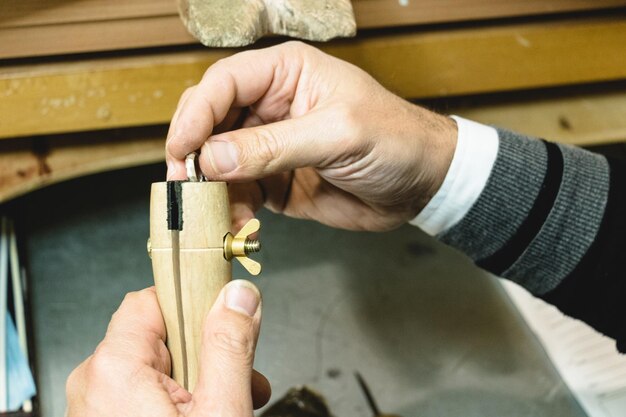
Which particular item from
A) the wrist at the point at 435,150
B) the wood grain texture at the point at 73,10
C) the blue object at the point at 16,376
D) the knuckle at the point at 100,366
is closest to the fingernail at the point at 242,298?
the knuckle at the point at 100,366

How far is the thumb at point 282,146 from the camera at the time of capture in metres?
0.58

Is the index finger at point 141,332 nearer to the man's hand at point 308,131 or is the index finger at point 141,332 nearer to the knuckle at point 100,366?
the knuckle at point 100,366

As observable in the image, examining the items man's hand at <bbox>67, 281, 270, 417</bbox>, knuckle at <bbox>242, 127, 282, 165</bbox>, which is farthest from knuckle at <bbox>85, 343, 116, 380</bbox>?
knuckle at <bbox>242, 127, 282, 165</bbox>

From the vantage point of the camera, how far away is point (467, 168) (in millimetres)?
733

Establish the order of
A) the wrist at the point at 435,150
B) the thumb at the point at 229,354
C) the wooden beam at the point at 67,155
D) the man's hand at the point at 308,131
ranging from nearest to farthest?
1. the thumb at the point at 229,354
2. the man's hand at the point at 308,131
3. the wrist at the point at 435,150
4. the wooden beam at the point at 67,155

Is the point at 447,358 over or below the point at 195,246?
below

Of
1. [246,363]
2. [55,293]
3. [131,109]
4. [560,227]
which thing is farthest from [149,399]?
[55,293]

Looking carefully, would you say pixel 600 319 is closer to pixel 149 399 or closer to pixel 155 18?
pixel 149 399

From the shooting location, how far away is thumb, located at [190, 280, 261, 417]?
19.4 inches

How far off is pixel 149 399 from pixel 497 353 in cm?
66

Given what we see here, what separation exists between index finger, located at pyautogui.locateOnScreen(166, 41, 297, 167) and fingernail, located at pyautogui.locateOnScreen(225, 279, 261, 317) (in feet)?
0.52

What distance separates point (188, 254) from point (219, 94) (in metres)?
0.18

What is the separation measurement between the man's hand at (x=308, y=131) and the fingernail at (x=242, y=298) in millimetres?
117

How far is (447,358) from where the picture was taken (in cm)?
98
